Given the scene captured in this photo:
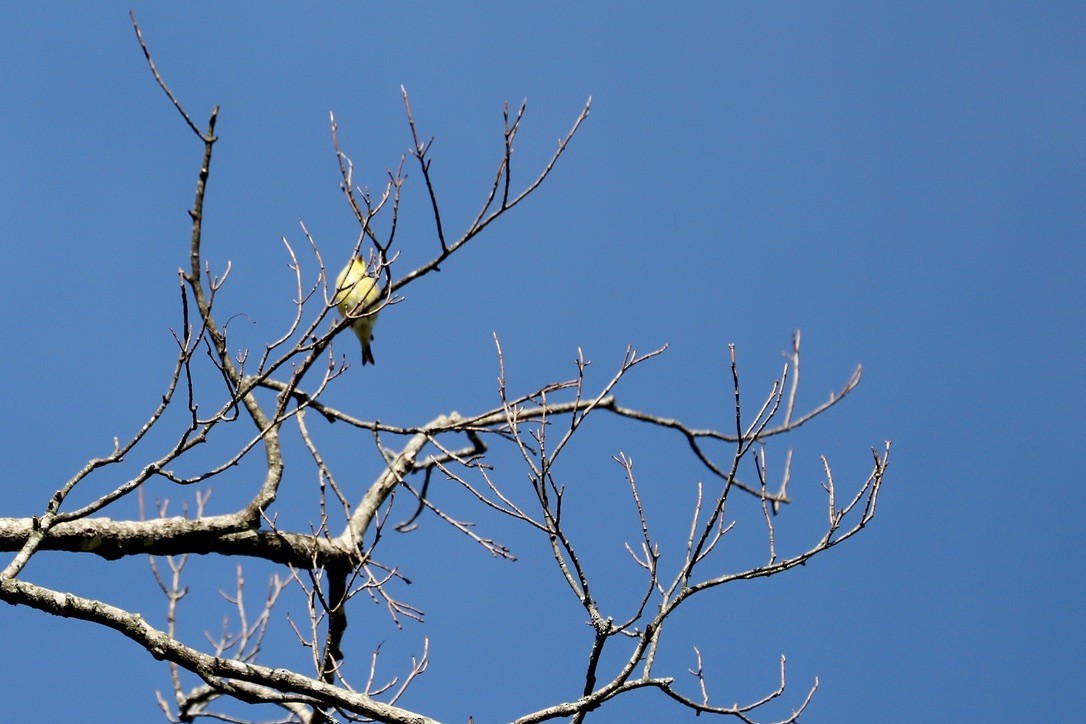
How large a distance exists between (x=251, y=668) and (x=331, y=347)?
134 cm

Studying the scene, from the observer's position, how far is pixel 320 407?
533 centimetres

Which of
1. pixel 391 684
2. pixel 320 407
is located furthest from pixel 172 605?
pixel 391 684

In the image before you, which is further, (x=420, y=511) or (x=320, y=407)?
(x=420, y=511)

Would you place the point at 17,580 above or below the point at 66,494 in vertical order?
below

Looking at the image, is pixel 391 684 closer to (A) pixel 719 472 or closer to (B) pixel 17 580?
(B) pixel 17 580

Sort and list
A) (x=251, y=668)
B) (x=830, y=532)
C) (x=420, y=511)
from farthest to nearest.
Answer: (x=420, y=511) → (x=830, y=532) → (x=251, y=668)

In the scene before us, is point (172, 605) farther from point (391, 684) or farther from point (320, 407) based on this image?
point (391, 684)

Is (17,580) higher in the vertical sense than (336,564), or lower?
lower

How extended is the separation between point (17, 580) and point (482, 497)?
1.36 metres

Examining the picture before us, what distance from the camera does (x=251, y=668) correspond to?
301 cm

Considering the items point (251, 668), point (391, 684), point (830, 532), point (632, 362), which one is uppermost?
point (632, 362)

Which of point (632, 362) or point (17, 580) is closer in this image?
point (17, 580)

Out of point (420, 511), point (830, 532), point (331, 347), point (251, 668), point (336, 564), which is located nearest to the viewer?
point (251, 668)

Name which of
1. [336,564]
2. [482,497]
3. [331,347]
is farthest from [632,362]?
[336,564]
